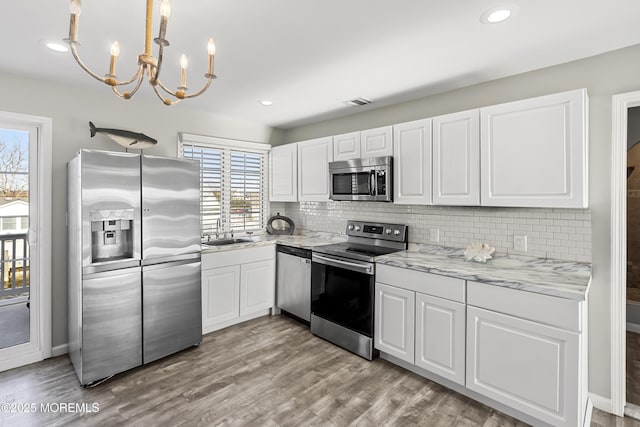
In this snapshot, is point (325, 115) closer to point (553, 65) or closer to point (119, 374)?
point (553, 65)

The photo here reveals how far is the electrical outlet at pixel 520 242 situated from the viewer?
2580 mm

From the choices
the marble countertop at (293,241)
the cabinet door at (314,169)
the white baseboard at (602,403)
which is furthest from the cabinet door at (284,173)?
the white baseboard at (602,403)

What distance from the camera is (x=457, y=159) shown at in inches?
104

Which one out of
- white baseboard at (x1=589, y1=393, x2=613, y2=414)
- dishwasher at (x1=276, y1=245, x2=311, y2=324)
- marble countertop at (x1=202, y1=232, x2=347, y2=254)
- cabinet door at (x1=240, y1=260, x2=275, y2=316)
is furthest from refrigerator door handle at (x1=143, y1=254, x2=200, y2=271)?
white baseboard at (x1=589, y1=393, x2=613, y2=414)

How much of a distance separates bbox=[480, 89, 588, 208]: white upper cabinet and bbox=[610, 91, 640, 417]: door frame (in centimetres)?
21

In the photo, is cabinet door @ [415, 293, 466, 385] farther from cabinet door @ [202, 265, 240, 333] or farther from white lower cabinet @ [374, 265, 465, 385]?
cabinet door @ [202, 265, 240, 333]

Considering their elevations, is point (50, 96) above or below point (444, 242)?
above

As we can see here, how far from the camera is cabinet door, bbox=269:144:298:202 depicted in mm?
4137

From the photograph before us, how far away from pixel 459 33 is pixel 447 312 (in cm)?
186

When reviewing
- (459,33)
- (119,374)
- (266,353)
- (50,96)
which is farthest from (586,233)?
(50,96)

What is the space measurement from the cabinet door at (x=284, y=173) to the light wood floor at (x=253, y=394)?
194 cm

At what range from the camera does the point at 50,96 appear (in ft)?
9.40

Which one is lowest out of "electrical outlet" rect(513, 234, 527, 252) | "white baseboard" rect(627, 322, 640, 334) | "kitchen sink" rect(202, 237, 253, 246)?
"white baseboard" rect(627, 322, 640, 334)

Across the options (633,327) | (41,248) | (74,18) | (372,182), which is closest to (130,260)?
(41,248)
